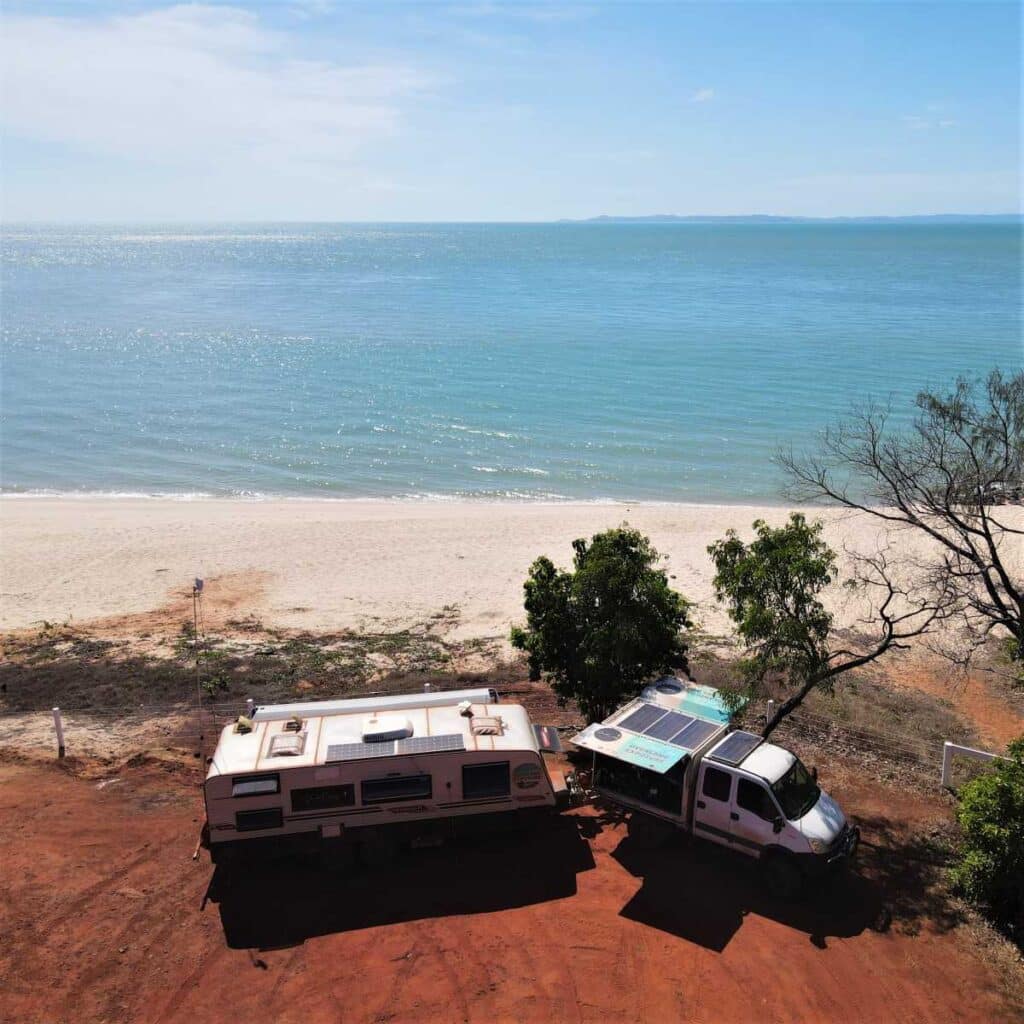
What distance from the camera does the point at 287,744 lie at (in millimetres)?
11992

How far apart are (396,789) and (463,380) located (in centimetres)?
5173

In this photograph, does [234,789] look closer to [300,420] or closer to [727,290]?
[300,420]

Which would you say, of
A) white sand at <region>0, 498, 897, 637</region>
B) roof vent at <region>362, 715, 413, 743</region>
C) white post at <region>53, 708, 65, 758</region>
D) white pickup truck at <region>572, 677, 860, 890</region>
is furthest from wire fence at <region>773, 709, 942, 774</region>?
white post at <region>53, 708, 65, 758</region>

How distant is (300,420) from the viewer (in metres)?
52.1

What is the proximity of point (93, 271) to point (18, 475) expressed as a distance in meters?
131

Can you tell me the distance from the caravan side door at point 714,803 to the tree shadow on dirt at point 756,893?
29 cm

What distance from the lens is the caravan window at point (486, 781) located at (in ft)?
39.5

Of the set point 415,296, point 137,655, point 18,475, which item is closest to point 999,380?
point 137,655

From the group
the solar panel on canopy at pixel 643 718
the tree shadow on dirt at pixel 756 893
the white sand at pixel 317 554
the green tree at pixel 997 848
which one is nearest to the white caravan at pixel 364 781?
the solar panel on canopy at pixel 643 718

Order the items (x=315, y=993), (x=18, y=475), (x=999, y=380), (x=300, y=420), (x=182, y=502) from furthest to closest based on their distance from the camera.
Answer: (x=300, y=420) → (x=18, y=475) → (x=182, y=502) → (x=999, y=380) → (x=315, y=993)

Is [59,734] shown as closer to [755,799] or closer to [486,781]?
[486,781]

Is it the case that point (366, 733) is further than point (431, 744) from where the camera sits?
Yes

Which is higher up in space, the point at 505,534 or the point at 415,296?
the point at 415,296

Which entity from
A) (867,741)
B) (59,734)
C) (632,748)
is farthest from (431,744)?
(867,741)
